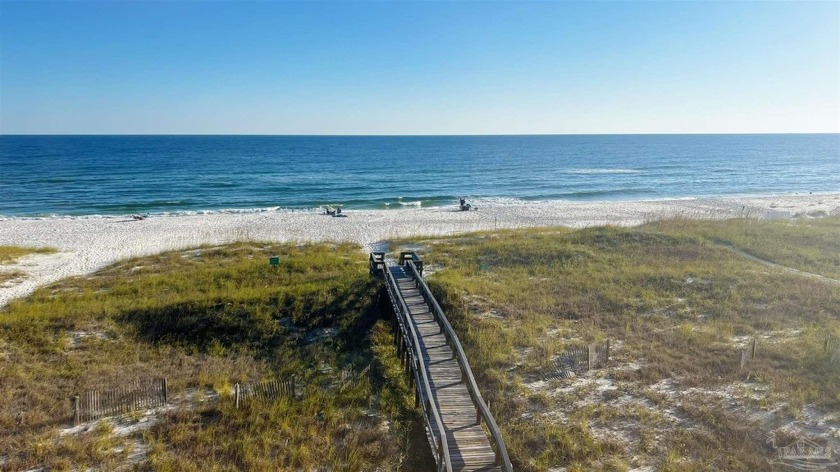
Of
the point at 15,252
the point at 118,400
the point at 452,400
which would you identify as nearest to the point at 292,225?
the point at 15,252

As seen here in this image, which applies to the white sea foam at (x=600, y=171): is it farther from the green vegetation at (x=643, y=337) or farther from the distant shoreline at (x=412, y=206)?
the green vegetation at (x=643, y=337)

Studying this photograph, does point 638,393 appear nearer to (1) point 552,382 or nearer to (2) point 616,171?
(1) point 552,382

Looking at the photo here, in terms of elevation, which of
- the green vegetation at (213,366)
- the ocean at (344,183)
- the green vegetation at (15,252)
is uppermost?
the ocean at (344,183)

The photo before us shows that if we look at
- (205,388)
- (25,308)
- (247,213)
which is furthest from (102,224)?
(205,388)

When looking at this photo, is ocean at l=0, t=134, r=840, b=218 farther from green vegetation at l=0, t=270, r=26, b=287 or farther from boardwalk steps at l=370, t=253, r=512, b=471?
boardwalk steps at l=370, t=253, r=512, b=471

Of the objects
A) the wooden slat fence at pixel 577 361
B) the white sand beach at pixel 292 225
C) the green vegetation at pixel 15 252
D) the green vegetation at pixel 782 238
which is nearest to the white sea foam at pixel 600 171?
the white sand beach at pixel 292 225

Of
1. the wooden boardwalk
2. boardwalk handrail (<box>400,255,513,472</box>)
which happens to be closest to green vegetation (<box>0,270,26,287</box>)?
boardwalk handrail (<box>400,255,513,472</box>)
